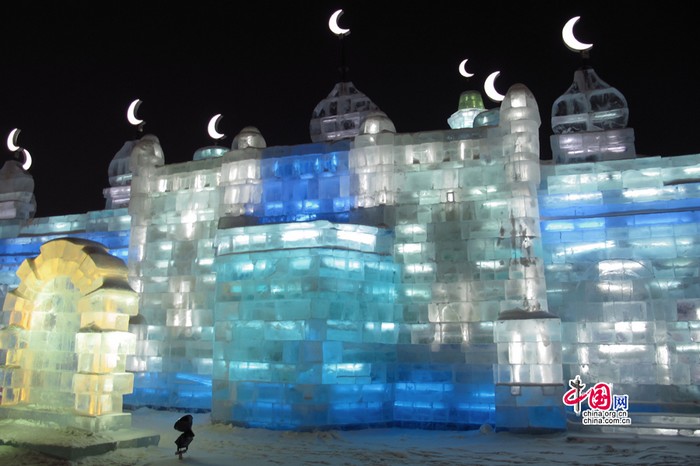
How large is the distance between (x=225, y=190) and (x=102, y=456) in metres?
10.0

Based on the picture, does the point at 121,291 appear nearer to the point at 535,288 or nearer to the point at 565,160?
the point at 535,288

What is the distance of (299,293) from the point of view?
16.8 meters

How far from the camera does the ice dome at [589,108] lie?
2077cm

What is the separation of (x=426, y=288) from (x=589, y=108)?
8698mm

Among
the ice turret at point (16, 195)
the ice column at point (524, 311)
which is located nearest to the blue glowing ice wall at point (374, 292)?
the ice column at point (524, 311)

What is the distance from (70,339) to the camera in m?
15.7

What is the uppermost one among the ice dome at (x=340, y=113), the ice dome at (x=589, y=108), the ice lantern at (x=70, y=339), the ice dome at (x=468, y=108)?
the ice dome at (x=468, y=108)

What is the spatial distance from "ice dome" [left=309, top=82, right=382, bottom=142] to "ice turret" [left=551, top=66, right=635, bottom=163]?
7.55m

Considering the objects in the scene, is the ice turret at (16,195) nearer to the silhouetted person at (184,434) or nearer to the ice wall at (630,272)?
the silhouetted person at (184,434)

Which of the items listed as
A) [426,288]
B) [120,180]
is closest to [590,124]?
[426,288]

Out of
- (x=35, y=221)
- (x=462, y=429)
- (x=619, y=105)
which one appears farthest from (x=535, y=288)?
(x=35, y=221)

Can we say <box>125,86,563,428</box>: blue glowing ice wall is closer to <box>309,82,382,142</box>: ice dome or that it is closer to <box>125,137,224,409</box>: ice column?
<box>125,137,224,409</box>: ice column

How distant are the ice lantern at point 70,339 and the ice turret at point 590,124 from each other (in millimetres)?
14523

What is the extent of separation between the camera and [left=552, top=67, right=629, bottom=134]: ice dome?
20766 millimetres
